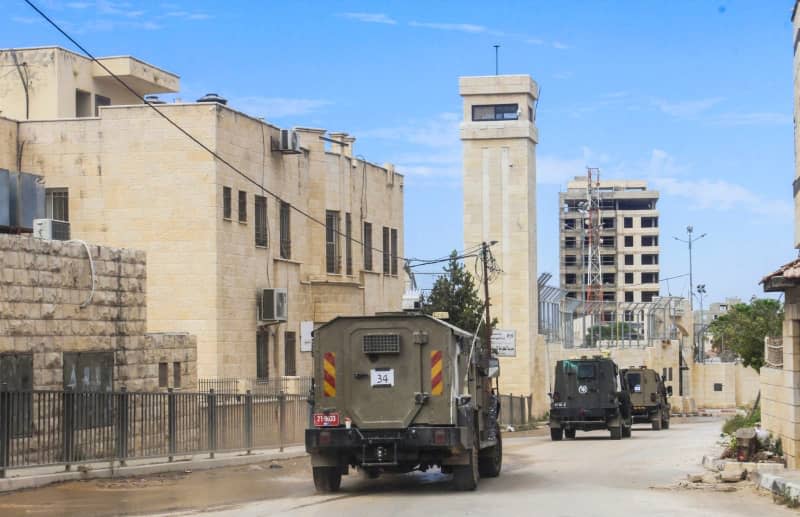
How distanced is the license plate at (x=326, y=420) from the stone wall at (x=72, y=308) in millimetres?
5778

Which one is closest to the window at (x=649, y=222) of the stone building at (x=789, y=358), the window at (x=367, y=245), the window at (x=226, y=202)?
the window at (x=367, y=245)

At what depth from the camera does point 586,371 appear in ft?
119

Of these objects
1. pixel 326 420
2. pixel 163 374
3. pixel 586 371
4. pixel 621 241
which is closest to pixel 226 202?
pixel 586 371

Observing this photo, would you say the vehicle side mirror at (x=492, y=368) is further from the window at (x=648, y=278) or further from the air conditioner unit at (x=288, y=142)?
the window at (x=648, y=278)

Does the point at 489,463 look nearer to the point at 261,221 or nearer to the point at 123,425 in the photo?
the point at 123,425

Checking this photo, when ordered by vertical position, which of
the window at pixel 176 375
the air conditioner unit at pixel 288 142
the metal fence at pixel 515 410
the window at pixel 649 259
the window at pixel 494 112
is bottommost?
the metal fence at pixel 515 410

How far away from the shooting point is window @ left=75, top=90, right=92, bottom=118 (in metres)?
47.2

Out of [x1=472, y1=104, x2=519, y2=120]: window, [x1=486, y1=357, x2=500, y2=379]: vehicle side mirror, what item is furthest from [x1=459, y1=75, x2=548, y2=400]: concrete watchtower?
[x1=486, y1=357, x2=500, y2=379]: vehicle side mirror

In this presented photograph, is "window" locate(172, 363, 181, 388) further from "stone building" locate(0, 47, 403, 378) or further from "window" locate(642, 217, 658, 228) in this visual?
"window" locate(642, 217, 658, 228)

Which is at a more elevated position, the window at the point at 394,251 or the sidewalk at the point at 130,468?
the window at the point at 394,251

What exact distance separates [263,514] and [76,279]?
29.8 ft

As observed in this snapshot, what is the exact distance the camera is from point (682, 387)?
3563 inches

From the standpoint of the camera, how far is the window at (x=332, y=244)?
49.7m

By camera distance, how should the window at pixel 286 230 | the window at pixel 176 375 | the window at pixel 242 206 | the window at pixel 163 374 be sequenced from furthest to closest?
the window at pixel 286 230 → the window at pixel 242 206 → the window at pixel 176 375 → the window at pixel 163 374
